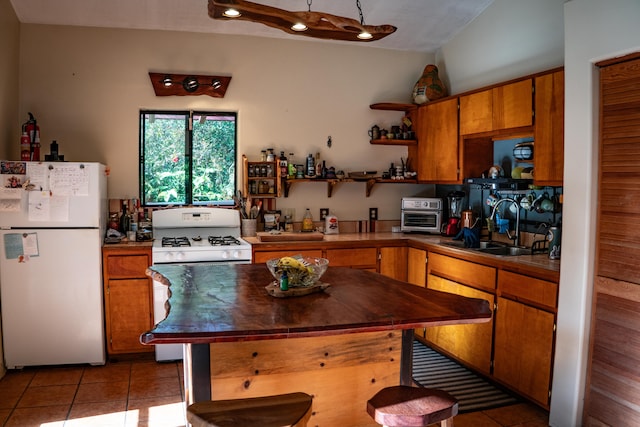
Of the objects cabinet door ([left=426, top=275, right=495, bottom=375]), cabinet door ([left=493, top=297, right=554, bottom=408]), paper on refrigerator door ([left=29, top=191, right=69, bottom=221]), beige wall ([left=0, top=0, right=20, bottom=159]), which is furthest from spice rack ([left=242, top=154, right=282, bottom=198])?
cabinet door ([left=493, top=297, right=554, bottom=408])

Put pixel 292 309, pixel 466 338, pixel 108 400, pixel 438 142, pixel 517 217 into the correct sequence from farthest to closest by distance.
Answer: pixel 438 142, pixel 517 217, pixel 466 338, pixel 108 400, pixel 292 309

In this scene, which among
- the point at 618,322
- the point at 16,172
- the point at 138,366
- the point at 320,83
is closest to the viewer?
the point at 618,322

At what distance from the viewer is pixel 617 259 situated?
262 centimetres

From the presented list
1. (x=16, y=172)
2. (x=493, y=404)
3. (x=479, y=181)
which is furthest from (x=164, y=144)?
(x=493, y=404)

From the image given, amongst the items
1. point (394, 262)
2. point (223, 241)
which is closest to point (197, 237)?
point (223, 241)

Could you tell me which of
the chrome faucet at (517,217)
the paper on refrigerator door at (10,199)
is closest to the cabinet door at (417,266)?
the chrome faucet at (517,217)

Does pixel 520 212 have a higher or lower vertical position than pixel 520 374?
higher

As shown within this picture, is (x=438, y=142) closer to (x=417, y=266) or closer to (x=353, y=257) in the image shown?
(x=417, y=266)

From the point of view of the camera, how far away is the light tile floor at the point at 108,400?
9.90 feet

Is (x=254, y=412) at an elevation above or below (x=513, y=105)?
below

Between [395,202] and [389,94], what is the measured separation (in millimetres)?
1098

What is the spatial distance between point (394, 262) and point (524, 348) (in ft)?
5.05

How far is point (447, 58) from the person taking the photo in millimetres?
4988

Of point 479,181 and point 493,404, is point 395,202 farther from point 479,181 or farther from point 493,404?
point 493,404
